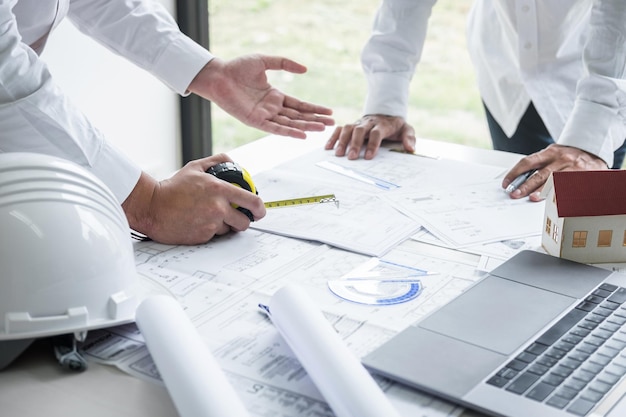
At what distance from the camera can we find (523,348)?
0.91 m

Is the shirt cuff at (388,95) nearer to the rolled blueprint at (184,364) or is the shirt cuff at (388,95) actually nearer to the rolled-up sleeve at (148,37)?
the rolled-up sleeve at (148,37)

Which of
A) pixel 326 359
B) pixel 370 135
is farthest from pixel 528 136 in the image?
pixel 326 359

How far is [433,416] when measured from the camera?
0.81 meters

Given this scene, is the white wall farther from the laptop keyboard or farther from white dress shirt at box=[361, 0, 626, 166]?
the laptop keyboard

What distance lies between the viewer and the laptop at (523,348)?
0.82 metres

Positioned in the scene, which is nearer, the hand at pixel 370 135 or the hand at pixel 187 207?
the hand at pixel 187 207

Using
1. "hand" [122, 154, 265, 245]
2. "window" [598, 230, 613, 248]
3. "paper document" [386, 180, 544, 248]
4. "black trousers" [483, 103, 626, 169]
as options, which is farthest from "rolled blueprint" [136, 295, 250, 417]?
"black trousers" [483, 103, 626, 169]

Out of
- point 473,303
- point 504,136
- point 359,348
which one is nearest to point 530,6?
point 504,136

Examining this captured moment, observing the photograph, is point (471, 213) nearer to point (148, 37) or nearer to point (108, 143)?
point (108, 143)

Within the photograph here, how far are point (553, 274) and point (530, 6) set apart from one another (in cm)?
90

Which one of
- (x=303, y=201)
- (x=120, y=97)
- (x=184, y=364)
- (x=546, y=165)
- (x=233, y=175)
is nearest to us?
(x=184, y=364)

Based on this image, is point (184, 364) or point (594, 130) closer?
point (184, 364)

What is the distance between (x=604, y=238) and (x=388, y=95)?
30.6 inches

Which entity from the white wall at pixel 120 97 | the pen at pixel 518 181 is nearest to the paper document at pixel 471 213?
the pen at pixel 518 181
